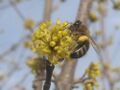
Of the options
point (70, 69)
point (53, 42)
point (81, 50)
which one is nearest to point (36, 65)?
point (81, 50)

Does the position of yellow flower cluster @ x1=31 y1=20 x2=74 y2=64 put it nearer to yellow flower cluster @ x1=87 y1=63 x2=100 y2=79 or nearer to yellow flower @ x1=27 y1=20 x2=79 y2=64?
yellow flower @ x1=27 y1=20 x2=79 y2=64

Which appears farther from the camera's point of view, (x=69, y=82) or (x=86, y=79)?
(x=69, y=82)

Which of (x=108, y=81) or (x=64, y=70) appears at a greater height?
(x=108, y=81)

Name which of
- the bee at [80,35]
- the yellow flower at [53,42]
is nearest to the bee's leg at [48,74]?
the yellow flower at [53,42]

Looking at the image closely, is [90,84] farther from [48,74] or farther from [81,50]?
[48,74]

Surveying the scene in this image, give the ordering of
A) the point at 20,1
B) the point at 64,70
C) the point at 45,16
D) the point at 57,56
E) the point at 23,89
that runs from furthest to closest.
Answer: the point at 23,89
the point at 20,1
the point at 45,16
the point at 64,70
the point at 57,56

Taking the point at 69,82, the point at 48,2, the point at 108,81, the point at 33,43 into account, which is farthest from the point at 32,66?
the point at 108,81

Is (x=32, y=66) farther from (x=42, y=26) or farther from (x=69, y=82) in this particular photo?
(x=42, y=26)

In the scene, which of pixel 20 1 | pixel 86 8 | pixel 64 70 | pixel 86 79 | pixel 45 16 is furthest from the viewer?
pixel 20 1

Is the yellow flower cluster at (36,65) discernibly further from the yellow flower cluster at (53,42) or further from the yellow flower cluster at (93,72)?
the yellow flower cluster at (53,42)
